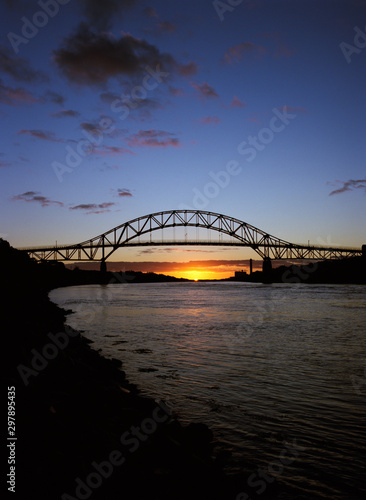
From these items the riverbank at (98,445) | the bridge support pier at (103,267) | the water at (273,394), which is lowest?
the water at (273,394)

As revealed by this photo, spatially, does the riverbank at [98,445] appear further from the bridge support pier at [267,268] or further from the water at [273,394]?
the bridge support pier at [267,268]

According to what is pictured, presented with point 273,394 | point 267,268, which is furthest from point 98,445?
point 267,268

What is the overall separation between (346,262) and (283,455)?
157767 mm

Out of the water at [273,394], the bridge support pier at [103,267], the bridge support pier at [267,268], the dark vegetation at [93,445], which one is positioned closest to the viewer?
the dark vegetation at [93,445]

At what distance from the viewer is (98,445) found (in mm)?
A: 5250

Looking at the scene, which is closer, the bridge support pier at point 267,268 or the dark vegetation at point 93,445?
the dark vegetation at point 93,445

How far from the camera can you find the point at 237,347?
16172mm

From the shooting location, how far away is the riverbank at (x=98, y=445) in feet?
13.8

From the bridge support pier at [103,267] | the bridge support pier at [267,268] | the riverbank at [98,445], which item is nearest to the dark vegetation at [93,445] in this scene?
the riverbank at [98,445]

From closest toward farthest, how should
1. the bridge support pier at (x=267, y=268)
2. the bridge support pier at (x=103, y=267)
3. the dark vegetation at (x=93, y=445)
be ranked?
the dark vegetation at (x=93, y=445), the bridge support pier at (x=103, y=267), the bridge support pier at (x=267, y=268)

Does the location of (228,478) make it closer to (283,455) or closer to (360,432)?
(283,455)

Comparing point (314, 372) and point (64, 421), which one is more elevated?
point (64, 421)

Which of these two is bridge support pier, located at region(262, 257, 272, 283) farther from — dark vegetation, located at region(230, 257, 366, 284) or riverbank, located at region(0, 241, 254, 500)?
riverbank, located at region(0, 241, 254, 500)

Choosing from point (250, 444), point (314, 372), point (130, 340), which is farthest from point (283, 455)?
point (130, 340)
